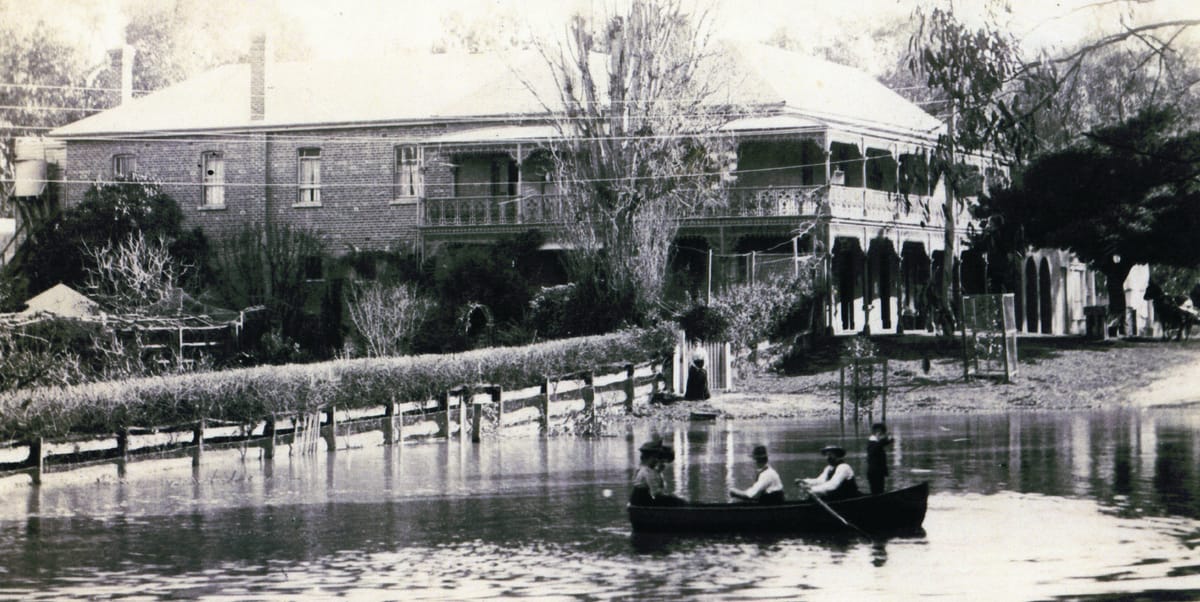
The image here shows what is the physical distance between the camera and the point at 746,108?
48094 mm

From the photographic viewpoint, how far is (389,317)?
44.1m

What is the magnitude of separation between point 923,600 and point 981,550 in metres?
3.52

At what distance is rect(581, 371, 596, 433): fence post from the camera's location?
121ft

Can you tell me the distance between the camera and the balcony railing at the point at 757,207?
47062 mm

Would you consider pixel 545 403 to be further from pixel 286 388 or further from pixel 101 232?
pixel 101 232

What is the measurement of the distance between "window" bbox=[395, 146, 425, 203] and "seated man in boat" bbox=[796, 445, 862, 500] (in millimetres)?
33082

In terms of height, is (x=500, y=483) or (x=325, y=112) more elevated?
(x=325, y=112)

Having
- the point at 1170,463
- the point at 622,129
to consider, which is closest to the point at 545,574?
the point at 1170,463

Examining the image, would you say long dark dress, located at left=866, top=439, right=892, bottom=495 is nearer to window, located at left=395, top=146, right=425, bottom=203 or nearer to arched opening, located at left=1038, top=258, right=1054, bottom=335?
window, located at left=395, top=146, right=425, bottom=203

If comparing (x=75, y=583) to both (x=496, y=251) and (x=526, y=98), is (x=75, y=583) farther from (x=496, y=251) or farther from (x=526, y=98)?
(x=526, y=98)

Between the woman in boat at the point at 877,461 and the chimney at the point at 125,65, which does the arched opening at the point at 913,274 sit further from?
the woman in boat at the point at 877,461

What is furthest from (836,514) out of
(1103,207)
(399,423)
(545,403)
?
(1103,207)

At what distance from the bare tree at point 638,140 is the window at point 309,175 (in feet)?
32.7

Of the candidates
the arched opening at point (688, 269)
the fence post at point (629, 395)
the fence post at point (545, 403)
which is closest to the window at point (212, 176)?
the arched opening at point (688, 269)
